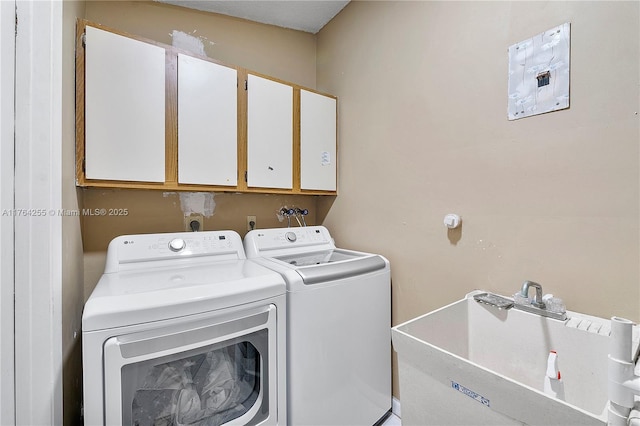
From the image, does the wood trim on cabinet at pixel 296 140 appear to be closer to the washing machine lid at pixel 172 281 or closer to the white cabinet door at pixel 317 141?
the white cabinet door at pixel 317 141

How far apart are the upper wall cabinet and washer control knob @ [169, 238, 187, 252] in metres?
0.29

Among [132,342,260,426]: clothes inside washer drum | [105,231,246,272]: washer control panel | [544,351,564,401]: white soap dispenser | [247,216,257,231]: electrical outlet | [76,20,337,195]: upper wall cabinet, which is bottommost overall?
[132,342,260,426]: clothes inside washer drum

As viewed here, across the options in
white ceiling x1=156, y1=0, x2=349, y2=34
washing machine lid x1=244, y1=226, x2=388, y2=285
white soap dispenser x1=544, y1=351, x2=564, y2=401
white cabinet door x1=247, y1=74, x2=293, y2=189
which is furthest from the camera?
white ceiling x1=156, y1=0, x2=349, y2=34

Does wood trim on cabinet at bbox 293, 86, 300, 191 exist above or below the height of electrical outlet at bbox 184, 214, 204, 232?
above

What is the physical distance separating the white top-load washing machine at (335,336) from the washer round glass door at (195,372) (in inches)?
5.6

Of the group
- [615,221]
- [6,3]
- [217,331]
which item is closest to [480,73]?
[615,221]

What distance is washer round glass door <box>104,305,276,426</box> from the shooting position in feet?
2.99

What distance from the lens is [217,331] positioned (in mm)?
1062

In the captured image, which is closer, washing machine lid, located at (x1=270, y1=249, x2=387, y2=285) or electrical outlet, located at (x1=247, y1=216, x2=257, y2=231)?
washing machine lid, located at (x1=270, y1=249, x2=387, y2=285)

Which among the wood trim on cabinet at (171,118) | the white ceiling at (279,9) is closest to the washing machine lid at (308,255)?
the wood trim on cabinet at (171,118)

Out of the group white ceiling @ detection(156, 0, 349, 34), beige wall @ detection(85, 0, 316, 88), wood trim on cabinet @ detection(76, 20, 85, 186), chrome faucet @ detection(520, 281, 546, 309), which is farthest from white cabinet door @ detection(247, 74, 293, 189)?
chrome faucet @ detection(520, 281, 546, 309)

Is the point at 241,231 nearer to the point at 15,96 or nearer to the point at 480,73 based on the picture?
the point at 15,96

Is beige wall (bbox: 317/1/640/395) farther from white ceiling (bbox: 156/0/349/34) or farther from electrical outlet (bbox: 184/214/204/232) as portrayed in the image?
electrical outlet (bbox: 184/214/204/232)

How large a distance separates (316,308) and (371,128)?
1231mm
